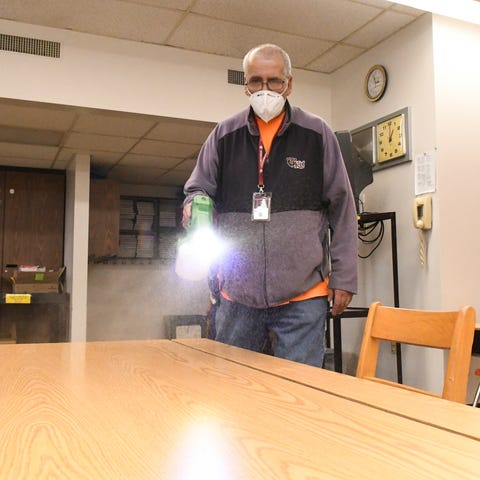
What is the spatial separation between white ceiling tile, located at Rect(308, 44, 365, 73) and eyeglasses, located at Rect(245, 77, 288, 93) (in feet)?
6.75

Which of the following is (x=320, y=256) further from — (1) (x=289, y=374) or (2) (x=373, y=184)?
(2) (x=373, y=184)

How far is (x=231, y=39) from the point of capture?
346 centimetres

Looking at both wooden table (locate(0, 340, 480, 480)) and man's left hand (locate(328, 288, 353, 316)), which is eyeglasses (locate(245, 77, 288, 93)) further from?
wooden table (locate(0, 340, 480, 480))

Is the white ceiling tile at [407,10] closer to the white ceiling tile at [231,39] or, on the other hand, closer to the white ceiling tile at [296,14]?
the white ceiling tile at [296,14]

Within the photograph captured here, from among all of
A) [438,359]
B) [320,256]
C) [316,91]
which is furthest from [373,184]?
[320,256]

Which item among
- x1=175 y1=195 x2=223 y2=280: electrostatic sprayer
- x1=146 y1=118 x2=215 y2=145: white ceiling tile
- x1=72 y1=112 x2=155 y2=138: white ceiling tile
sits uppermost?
x1=72 y1=112 x2=155 y2=138: white ceiling tile

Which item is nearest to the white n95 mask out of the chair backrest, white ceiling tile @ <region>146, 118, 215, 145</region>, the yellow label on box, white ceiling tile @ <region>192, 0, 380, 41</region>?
the chair backrest

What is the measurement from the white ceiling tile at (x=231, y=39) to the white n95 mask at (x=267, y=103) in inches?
66.8

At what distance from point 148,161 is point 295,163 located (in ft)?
12.9

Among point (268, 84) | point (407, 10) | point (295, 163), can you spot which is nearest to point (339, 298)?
point (295, 163)

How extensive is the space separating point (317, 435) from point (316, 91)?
368 cm

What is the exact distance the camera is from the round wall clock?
3511mm

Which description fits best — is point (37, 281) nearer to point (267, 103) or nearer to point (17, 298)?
point (17, 298)

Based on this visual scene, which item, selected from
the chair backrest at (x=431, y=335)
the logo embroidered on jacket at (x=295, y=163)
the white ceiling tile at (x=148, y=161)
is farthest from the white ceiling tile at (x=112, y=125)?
the chair backrest at (x=431, y=335)
